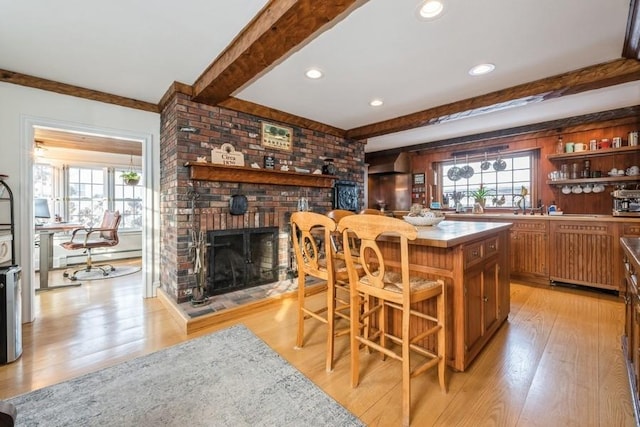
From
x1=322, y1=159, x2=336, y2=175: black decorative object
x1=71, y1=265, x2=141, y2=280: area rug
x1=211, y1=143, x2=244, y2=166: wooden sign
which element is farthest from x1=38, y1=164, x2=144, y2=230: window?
x1=322, y1=159, x2=336, y2=175: black decorative object

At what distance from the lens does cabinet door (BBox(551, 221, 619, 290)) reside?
3297 mm

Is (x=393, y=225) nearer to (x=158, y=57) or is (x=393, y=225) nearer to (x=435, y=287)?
(x=435, y=287)

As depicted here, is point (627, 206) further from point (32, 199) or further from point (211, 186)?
point (32, 199)

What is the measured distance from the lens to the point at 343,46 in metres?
2.13

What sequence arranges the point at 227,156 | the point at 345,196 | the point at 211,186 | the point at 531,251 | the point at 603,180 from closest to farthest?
the point at 211,186
the point at 227,156
the point at 603,180
the point at 531,251
the point at 345,196

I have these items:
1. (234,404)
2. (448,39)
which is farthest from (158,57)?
(234,404)

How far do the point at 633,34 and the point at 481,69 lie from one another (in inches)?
36.3

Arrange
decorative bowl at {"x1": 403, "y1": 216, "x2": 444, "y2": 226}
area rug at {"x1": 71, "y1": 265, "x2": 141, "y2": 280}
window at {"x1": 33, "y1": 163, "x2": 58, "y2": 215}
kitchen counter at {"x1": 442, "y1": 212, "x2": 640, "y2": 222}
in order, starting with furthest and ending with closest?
window at {"x1": 33, "y1": 163, "x2": 58, "y2": 215} < area rug at {"x1": 71, "y1": 265, "x2": 141, "y2": 280} < kitchen counter at {"x1": 442, "y1": 212, "x2": 640, "y2": 222} < decorative bowl at {"x1": 403, "y1": 216, "x2": 444, "y2": 226}

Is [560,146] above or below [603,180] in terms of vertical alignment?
above

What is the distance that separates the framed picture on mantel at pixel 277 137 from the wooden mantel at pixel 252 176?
0.43 m

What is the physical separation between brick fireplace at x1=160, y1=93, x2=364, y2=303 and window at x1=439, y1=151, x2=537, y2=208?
10.1 feet

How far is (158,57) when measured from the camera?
7.58 ft

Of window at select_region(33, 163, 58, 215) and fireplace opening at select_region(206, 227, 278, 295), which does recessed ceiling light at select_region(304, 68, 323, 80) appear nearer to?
fireplace opening at select_region(206, 227, 278, 295)

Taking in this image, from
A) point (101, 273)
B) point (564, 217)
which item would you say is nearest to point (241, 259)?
point (101, 273)
